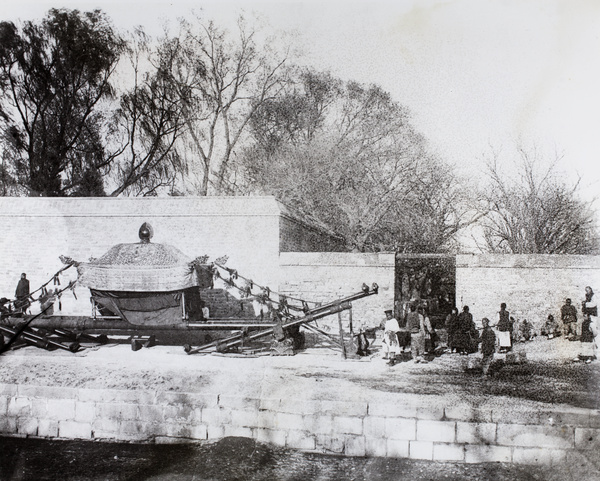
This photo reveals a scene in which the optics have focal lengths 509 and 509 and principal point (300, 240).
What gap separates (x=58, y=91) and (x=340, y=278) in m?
5.48

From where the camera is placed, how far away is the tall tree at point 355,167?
791cm

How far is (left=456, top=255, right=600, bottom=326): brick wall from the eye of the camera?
27.9 ft

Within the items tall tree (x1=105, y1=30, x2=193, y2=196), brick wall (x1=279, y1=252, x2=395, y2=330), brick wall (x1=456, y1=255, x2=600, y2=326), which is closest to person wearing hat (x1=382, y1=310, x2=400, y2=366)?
brick wall (x1=279, y1=252, x2=395, y2=330)

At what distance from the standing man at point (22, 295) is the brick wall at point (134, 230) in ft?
0.79

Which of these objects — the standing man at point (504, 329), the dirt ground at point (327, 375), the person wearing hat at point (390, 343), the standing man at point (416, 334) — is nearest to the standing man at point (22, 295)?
the dirt ground at point (327, 375)

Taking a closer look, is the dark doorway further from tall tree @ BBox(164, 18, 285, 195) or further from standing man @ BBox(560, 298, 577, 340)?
tall tree @ BBox(164, 18, 285, 195)

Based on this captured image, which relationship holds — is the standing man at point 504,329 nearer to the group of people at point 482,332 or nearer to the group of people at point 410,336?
the group of people at point 482,332

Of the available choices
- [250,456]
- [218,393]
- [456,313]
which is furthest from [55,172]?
[456,313]

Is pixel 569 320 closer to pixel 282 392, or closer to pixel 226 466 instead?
pixel 282 392

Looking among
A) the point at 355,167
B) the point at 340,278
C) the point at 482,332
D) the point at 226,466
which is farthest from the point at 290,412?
the point at 355,167

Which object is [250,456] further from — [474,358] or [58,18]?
[58,18]

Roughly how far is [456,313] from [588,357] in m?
2.09

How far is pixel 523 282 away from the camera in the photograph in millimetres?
8789

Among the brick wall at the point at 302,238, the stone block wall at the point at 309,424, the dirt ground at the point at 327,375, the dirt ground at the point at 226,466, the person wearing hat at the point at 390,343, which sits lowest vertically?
the dirt ground at the point at 226,466
